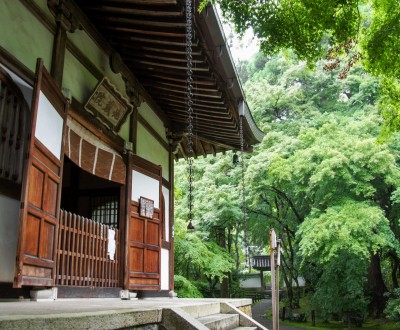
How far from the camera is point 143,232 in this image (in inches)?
302

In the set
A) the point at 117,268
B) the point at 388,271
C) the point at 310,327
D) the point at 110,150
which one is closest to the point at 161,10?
the point at 110,150

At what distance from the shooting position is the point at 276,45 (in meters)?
5.56

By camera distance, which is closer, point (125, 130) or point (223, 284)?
point (125, 130)

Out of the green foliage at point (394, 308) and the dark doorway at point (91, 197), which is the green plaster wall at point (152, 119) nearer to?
the dark doorway at point (91, 197)

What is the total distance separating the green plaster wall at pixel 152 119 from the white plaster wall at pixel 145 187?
129 centimetres

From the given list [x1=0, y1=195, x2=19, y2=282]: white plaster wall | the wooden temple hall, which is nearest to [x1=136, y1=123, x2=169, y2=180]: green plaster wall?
the wooden temple hall

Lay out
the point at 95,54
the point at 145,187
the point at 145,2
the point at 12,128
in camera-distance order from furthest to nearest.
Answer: the point at 145,187 → the point at 95,54 → the point at 145,2 → the point at 12,128

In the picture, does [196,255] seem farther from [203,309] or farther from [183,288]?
[203,309]

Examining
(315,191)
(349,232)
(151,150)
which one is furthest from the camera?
(315,191)

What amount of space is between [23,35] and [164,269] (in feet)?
19.3

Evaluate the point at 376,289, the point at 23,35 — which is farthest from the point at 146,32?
the point at 376,289

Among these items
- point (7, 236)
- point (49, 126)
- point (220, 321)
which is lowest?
point (220, 321)

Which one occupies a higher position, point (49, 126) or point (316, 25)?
point (316, 25)

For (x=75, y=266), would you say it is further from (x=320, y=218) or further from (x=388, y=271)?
(x=388, y=271)
